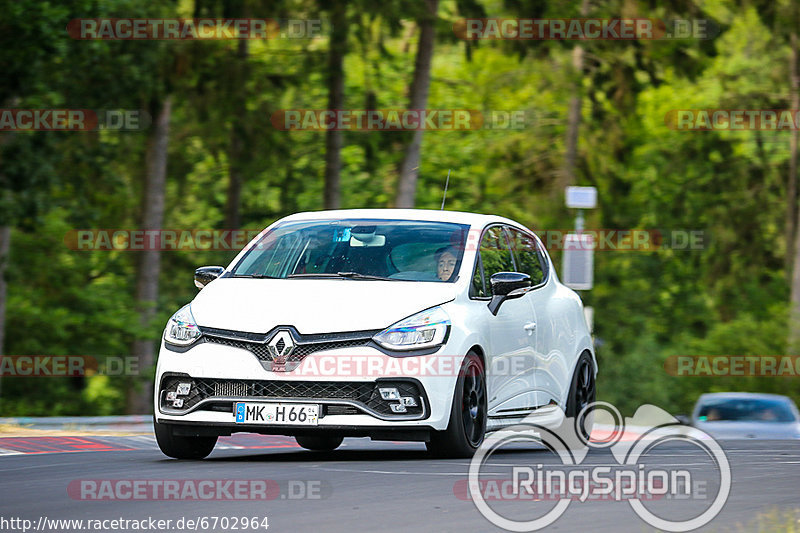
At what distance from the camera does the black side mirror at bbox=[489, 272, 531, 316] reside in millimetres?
10867

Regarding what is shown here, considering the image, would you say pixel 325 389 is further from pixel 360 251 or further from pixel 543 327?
pixel 543 327

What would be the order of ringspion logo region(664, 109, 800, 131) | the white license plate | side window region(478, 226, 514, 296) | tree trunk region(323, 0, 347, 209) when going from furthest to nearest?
ringspion logo region(664, 109, 800, 131) < tree trunk region(323, 0, 347, 209) < side window region(478, 226, 514, 296) < the white license plate

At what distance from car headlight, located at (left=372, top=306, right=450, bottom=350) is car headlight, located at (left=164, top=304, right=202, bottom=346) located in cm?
125

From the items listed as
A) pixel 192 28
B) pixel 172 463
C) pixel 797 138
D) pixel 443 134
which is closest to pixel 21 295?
pixel 192 28

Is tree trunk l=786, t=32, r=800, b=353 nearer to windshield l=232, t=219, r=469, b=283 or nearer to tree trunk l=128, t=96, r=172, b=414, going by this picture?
tree trunk l=128, t=96, r=172, b=414

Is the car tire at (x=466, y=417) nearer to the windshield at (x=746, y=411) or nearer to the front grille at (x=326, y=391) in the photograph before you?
A: the front grille at (x=326, y=391)

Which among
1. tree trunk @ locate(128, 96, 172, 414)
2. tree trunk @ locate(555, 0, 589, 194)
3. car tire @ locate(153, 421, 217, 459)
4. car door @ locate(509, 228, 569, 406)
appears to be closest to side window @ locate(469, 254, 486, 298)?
car door @ locate(509, 228, 569, 406)

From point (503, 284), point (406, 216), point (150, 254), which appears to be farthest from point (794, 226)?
point (503, 284)

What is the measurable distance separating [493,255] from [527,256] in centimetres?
102

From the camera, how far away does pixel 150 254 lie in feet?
112

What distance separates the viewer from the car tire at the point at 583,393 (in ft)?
41.0

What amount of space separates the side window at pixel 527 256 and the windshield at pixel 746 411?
32.7 feet

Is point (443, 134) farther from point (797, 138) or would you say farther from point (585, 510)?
point (585, 510)

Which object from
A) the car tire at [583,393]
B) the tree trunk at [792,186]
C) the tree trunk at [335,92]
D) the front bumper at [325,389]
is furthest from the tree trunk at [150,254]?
the front bumper at [325,389]
